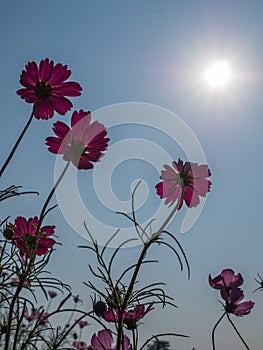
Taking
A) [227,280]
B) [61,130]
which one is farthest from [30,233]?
[227,280]

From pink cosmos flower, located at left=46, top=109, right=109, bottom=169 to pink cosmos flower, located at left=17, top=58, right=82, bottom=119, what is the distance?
0.12 feet

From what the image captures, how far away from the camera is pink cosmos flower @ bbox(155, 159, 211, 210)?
78cm

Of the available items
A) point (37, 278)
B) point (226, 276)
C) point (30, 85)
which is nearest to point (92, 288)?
point (37, 278)

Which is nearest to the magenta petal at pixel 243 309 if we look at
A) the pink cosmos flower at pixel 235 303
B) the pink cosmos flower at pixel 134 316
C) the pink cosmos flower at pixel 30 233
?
the pink cosmos flower at pixel 235 303

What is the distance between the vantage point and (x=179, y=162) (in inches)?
31.9

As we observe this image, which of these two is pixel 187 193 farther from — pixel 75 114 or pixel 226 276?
pixel 226 276

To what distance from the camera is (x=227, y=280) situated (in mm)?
1134

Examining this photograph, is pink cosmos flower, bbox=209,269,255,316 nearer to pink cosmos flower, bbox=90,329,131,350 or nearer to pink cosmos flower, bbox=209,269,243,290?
pink cosmos flower, bbox=209,269,243,290

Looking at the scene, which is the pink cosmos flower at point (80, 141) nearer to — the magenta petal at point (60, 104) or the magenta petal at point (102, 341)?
the magenta petal at point (60, 104)

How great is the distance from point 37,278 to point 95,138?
25 centimetres

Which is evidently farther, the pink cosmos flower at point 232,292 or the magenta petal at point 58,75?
the pink cosmos flower at point 232,292

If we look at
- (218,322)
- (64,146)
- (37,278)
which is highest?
(64,146)

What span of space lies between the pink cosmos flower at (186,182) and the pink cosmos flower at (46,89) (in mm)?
229

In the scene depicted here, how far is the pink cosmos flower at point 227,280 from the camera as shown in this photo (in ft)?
3.69
